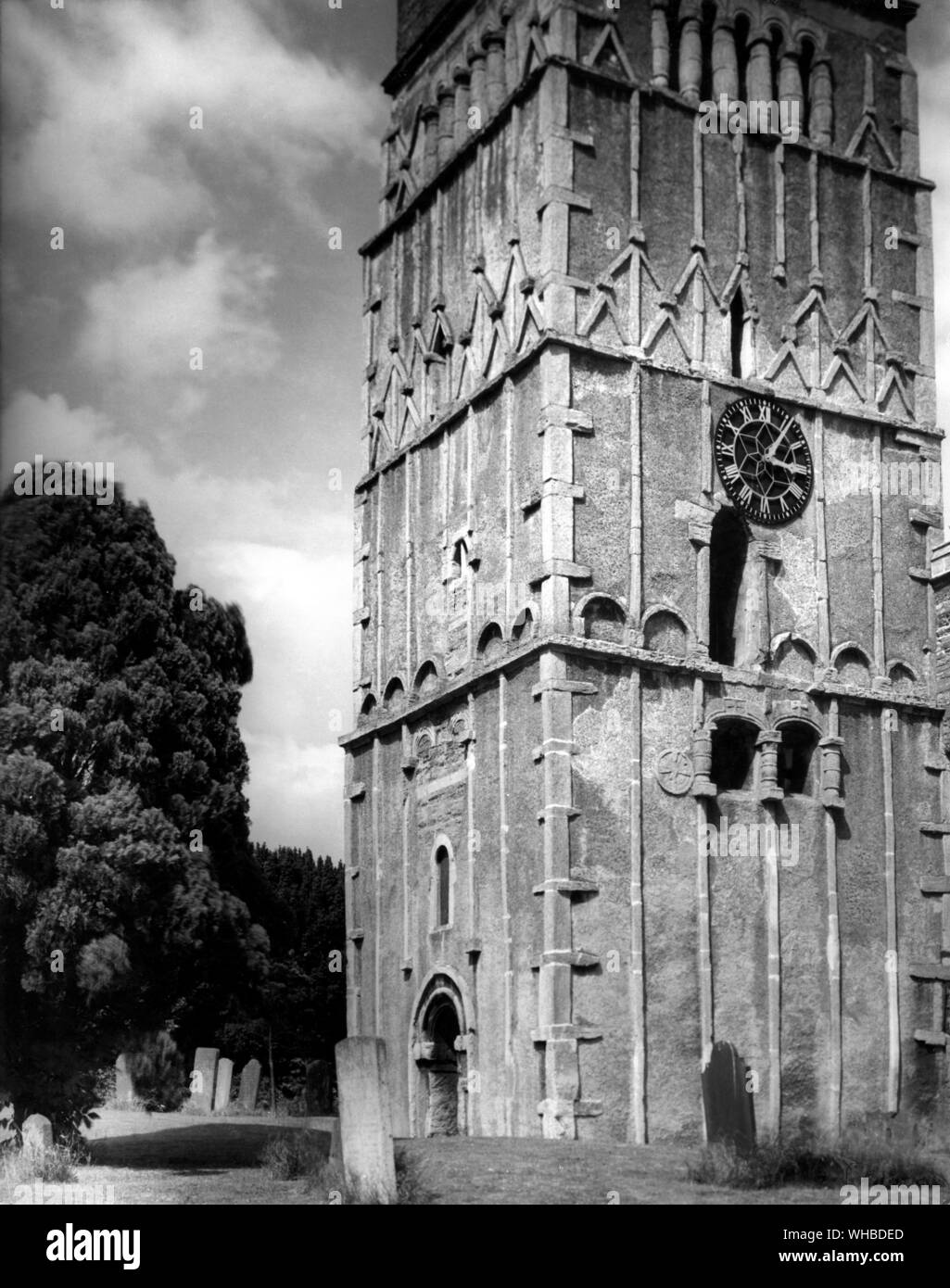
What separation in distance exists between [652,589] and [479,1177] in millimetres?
11084

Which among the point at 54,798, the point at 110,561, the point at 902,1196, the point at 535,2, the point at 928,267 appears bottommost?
the point at 902,1196

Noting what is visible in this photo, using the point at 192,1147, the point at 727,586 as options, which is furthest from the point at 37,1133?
the point at 727,586

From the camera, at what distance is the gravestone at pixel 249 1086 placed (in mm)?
43344

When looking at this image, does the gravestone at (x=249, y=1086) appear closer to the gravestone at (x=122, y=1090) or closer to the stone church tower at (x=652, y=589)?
the gravestone at (x=122, y=1090)

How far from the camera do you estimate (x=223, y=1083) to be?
145ft

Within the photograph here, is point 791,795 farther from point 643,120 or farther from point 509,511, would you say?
point 643,120

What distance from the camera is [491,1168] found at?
79.9 ft

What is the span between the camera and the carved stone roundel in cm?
3120

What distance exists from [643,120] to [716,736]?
9845mm

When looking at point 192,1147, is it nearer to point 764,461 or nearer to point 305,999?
point 764,461

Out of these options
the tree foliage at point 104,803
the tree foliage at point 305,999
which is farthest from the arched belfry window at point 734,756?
the tree foliage at point 305,999

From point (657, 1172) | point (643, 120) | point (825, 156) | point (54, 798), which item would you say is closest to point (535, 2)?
point (643, 120)

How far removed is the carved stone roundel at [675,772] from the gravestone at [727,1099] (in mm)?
4803

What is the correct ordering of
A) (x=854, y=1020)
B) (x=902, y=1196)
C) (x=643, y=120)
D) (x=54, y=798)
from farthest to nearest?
1. (x=643, y=120)
2. (x=854, y=1020)
3. (x=54, y=798)
4. (x=902, y=1196)
